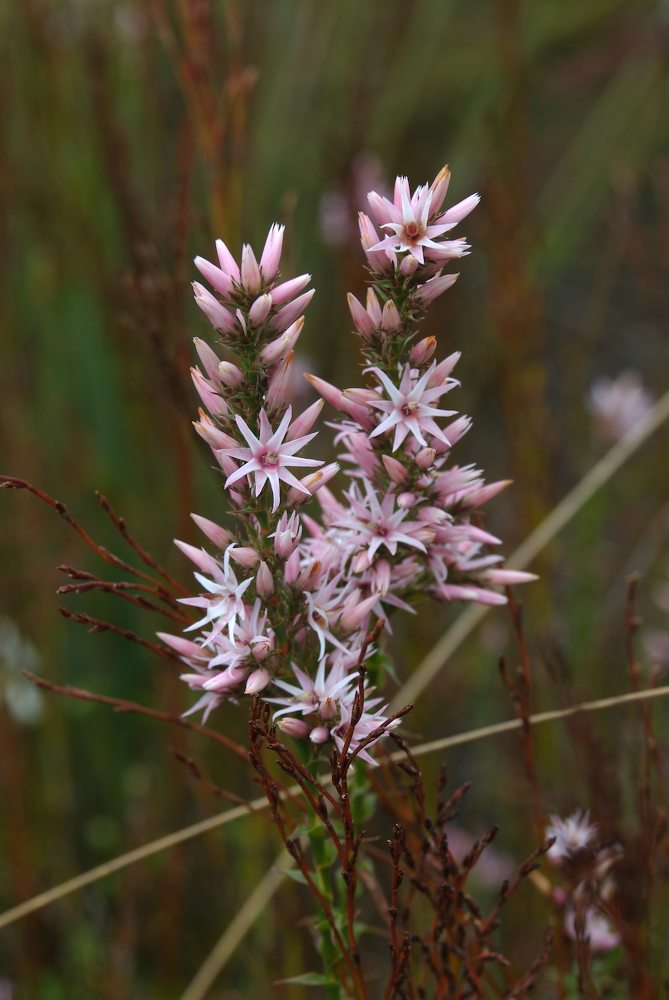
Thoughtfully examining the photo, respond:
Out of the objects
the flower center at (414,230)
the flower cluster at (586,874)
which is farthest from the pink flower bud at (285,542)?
the flower cluster at (586,874)

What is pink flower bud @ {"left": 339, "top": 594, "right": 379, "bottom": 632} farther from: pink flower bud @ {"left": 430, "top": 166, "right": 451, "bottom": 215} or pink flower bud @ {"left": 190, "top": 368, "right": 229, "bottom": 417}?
pink flower bud @ {"left": 430, "top": 166, "right": 451, "bottom": 215}

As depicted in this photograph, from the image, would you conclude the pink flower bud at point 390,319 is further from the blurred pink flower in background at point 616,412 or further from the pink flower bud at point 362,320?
the blurred pink flower in background at point 616,412

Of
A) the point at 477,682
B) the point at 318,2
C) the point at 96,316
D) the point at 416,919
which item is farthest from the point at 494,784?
the point at 318,2

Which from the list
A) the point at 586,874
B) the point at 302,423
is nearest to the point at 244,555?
the point at 302,423

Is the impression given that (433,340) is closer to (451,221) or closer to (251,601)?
(451,221)

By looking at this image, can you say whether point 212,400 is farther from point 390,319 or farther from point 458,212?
point 458,212

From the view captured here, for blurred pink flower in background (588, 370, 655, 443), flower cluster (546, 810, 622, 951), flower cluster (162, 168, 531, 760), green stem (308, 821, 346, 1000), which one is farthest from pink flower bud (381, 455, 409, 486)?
blurred pink flower in background (588, 370, 655, 443)
